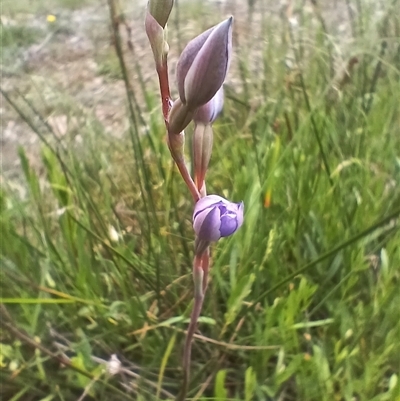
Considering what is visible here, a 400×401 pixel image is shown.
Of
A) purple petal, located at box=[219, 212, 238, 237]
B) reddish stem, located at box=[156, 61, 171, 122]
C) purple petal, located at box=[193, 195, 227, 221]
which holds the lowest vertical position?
purple petal, located at box=[219, 212, 238, 237]

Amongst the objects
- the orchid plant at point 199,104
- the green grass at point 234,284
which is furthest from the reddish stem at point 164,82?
the green grass at point 234,284

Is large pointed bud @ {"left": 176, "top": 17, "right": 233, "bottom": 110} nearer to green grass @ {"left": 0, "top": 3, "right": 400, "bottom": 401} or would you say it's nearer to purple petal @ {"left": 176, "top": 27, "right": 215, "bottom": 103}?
purple petal @ {"left": 176, "top": 27, "right": 215, "bottom": 103}

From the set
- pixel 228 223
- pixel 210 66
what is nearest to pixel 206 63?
pixel 210 66

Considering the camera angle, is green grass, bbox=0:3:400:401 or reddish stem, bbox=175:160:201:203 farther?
green grass, bbox=0:3:400:401

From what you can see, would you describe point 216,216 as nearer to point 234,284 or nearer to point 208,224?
point 208,224

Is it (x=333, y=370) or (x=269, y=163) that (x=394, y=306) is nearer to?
(x=333, y=370)

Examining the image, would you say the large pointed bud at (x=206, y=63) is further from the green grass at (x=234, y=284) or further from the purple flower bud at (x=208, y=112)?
the green grass at (x=234, y=284)

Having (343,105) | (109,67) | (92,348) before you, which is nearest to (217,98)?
(92,348)

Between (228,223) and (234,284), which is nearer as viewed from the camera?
(228,223)

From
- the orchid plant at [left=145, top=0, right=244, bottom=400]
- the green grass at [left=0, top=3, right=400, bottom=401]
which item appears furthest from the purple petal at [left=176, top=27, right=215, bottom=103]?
the green grass at [left=0, top=3, right=400, bottom=401]
